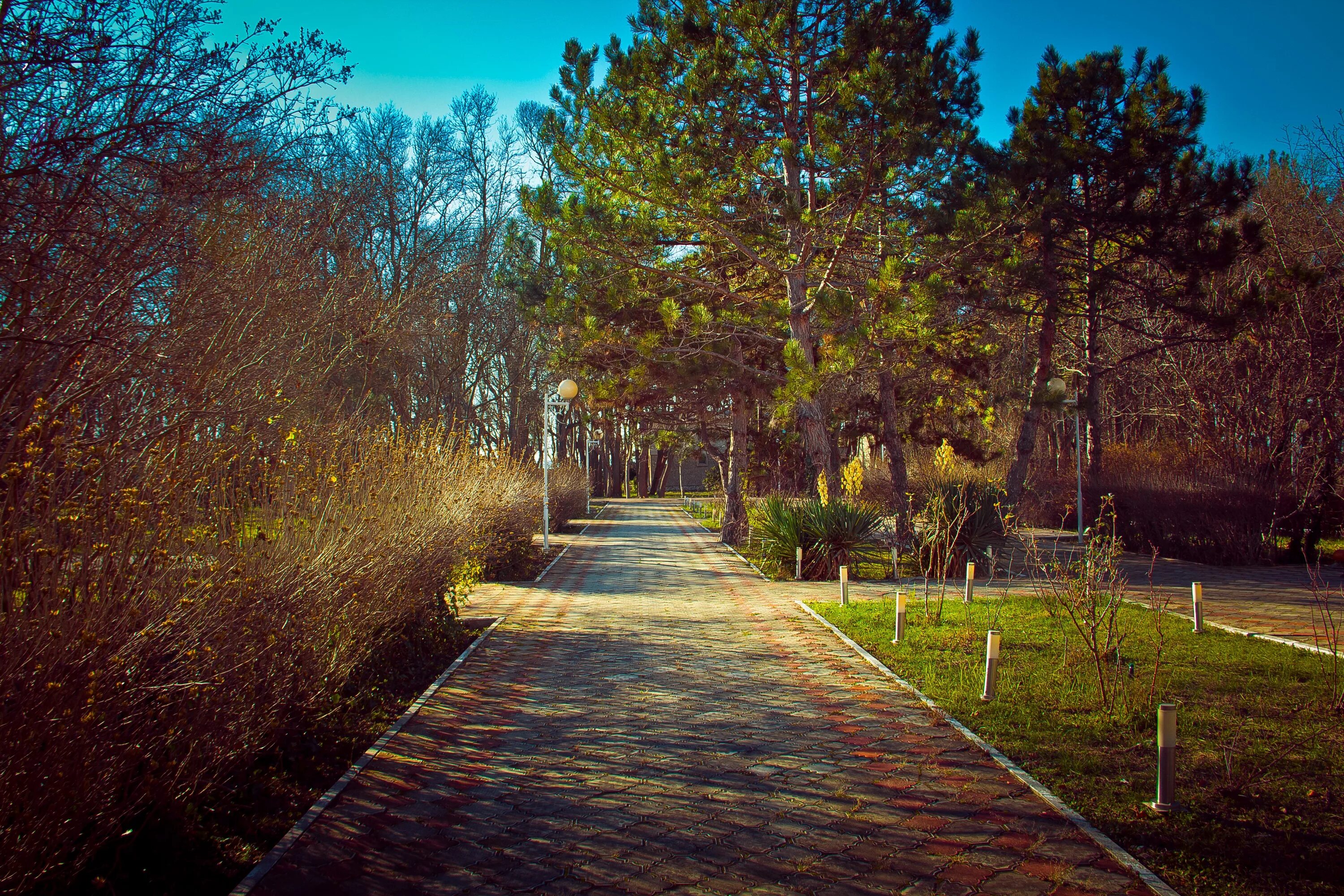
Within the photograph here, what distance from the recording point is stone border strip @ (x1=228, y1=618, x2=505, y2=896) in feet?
11.5

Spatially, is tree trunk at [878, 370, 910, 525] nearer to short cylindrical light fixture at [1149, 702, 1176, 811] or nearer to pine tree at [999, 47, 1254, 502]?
pine tree at [999, 47, 1254, 502]

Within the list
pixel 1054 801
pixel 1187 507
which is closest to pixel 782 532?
pixel 1187 507

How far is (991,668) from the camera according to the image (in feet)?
20.5

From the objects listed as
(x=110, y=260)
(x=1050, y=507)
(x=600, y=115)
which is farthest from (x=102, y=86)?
(x=1050, y=507)

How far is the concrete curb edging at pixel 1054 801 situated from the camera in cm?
350

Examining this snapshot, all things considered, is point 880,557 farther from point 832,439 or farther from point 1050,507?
point 1050,507

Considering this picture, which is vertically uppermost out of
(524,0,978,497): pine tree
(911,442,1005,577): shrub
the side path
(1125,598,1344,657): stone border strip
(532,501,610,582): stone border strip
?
(524,0,978,497): pine tree

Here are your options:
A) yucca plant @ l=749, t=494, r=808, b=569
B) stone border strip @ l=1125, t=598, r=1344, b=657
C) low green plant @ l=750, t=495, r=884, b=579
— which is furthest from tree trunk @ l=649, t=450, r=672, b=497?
stone border strip @ l=1125, t=598, r=1344, b=657

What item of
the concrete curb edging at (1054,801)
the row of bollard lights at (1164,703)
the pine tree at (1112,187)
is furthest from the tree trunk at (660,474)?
the concrete curb edging at (1054,801)

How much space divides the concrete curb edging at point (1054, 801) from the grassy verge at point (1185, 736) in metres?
0.06

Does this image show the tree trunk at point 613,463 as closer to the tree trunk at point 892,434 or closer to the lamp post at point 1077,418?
the tree trunk at point 892,434

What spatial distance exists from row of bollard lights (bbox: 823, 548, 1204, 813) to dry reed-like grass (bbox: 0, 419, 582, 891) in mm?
4282

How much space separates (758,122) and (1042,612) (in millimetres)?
9034

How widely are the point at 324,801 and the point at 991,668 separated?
14.6ft
